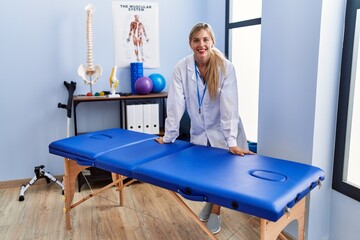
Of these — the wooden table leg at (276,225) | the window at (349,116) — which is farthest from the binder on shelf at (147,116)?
the wooden table leg at (276,225)

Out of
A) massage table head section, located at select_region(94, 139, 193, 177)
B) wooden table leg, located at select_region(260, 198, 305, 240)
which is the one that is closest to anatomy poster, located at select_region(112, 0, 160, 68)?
massage table head section, located at select_region(94, 139, 193, 177)

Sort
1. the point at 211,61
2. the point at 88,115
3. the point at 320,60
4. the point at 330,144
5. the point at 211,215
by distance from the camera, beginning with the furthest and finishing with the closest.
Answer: the point at 88,115 < the point at 211,215 < the point at 211,61 < the point at 330,144 < the point at 320,60

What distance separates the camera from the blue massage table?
4.09 feet

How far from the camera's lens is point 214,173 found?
4.86 ft

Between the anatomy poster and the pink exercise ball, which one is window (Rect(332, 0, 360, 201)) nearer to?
the pink exercise ball

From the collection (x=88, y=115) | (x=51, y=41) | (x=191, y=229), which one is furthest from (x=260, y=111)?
(x=51, y=41)

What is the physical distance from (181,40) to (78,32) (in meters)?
1.05

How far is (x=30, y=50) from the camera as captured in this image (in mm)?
2932

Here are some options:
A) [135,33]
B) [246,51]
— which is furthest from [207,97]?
[135,33]

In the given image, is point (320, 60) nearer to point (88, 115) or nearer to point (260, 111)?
point (260, 111)

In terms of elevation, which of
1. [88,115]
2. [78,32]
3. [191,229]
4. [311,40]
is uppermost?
[78,32]

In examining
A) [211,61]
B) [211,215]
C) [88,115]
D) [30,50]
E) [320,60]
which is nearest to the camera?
[320,60]

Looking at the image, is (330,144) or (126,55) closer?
(330,144)

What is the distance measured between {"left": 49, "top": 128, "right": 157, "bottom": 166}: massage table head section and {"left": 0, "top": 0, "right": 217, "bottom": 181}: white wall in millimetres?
989
